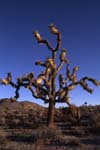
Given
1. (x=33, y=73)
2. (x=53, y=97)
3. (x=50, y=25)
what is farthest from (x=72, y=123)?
(x=50, y=25)

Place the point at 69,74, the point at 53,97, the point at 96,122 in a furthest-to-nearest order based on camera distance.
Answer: the point at 69,74, the point at 53,97, the point at 96,122

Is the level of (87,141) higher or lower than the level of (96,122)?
lower

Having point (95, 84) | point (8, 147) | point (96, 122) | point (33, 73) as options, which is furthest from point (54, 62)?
point (8, 147)

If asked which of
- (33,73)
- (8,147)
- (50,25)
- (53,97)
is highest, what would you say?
(50,25)

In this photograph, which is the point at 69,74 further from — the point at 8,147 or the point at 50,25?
the point at 8,147

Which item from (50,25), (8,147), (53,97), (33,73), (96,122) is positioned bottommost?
(8,147)

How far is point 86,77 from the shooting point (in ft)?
71.9

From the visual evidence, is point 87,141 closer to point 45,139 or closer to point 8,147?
point 45,139

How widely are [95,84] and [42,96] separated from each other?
125 inches

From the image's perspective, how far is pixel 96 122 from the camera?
19.4 metres

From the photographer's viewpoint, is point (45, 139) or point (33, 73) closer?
point (45, 139)

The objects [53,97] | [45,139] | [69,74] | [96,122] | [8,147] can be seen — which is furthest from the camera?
[69,74]

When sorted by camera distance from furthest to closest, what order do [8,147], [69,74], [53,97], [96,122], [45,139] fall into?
1. [69,74]
2. [53,97]
3. [96,122]
4. [45,139]
5. [8,147]

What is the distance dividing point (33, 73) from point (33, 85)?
0.70 m
